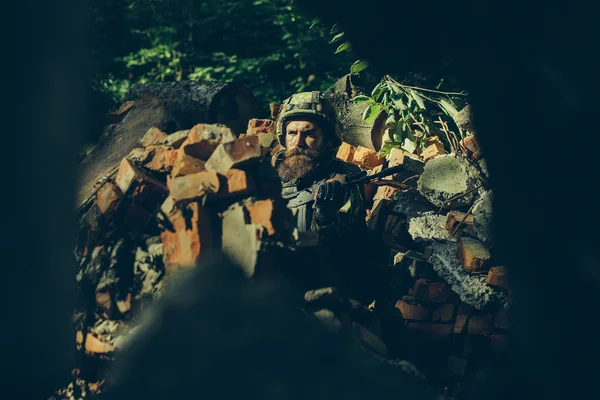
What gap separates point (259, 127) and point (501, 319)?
2235 mm

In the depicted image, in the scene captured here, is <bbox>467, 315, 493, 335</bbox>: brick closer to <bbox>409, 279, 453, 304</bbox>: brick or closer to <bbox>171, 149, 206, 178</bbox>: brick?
<bbox>409, 279, 453, 304</bbox>: brick

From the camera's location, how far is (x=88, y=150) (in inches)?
185

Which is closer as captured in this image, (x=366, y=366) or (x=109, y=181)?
(x=366, y=366)

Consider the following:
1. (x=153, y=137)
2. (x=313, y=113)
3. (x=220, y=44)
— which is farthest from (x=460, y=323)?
(x=220, y=44)

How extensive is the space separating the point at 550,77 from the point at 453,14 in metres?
0.54

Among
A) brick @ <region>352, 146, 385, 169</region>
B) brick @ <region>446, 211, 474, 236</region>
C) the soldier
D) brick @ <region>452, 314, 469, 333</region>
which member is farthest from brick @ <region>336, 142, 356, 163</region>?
brick @ <region>452, 314, 469, 333</region>

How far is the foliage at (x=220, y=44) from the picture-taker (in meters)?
9.86

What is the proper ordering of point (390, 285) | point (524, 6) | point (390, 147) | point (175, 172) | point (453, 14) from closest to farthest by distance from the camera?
point (524, 6), point (453, 14), point (175, 172), point (390, 285), point (390, 147)

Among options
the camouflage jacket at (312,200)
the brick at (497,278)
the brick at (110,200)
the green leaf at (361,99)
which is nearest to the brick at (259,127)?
the camouflage jacket at (312,200)

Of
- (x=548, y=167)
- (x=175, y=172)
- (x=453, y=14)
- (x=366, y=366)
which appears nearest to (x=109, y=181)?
(x=175, y=172)

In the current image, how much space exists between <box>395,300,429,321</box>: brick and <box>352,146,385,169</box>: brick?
146 centimetres

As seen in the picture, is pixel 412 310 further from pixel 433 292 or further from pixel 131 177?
pixel 131 177

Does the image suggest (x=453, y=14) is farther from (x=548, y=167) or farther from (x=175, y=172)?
(x=175, y=172)

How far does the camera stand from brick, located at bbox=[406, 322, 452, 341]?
4.63 metres
